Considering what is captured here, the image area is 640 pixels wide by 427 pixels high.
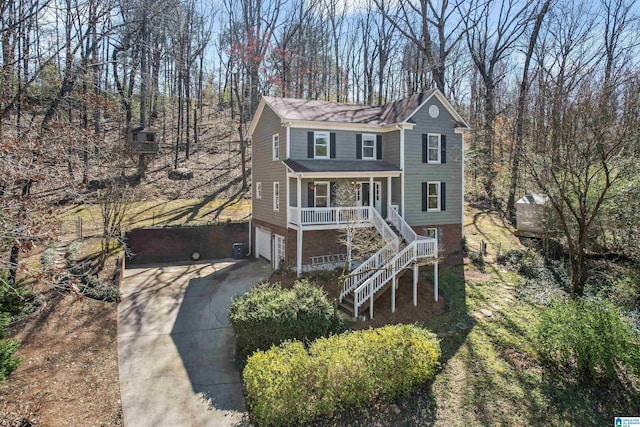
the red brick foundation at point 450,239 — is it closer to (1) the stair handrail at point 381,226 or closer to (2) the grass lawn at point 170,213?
(1) the stair handrail at point 381,226

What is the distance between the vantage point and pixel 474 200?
29562mm

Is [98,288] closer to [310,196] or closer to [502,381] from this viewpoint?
[310,196]

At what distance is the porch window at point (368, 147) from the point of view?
18.8m

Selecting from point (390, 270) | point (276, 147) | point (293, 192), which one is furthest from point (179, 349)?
point (276, 147)

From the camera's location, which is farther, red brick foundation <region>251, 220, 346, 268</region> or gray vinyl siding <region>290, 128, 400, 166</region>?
gray vinyl siding <region>290, 128, 400, 166</region>

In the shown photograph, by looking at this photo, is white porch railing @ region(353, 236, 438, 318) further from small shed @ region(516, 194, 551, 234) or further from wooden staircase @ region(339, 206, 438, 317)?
small shed @ region(516, 194, 551, 234)

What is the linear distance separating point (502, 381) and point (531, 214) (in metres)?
14.2

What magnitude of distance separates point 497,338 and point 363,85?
98.3 feet

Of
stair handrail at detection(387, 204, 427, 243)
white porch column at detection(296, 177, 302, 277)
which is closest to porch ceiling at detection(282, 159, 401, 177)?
white porch column at detection(296, 177, 302, 277)

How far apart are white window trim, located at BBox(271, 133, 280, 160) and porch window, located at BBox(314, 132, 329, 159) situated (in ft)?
6.09

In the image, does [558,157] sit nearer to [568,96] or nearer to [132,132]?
[568,96]

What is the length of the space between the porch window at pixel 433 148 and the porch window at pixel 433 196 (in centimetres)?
119

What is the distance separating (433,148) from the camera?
19062mm

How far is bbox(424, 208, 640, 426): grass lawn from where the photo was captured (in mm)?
9305
